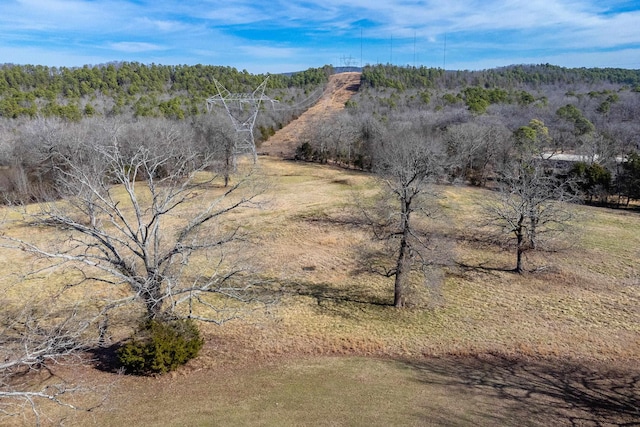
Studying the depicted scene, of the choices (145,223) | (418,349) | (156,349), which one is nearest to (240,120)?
(145,223)

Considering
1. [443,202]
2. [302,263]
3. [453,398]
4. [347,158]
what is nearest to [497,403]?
[453,398]

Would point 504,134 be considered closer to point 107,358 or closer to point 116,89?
point 107,358

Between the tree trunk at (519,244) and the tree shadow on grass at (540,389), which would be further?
the tree trunk at (519,244)

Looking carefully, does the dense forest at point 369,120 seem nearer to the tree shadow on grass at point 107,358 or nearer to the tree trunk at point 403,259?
the tree trunk at point 403,259

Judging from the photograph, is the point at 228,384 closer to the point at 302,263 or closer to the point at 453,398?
the point at 453,398

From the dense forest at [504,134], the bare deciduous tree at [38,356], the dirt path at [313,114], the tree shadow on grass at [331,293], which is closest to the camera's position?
the bare deciduous tree at [38,356]

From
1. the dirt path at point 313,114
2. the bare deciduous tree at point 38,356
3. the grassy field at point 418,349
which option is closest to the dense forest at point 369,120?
the dirt path at point 313,114
